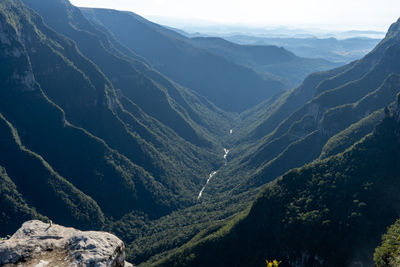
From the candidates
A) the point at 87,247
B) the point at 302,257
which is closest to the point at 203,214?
the point at 302,257

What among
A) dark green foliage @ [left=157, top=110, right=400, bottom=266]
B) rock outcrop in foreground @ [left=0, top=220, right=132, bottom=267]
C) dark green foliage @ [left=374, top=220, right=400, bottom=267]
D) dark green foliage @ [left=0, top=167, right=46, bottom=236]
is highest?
rock outcrop in foreground @ [left=0, top=220, right=132, bottom=267]

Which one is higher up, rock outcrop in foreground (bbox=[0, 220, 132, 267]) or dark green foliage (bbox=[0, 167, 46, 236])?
rock outcrop in foreground (bbox=[0, 220, 132, 267])

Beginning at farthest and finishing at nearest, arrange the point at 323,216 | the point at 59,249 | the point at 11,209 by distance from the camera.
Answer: the point at 11,209 → the point at 323,216 → the point at 59,249

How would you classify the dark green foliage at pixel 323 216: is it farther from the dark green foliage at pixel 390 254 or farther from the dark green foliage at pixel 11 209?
the dark green foliage at pixel 11 209

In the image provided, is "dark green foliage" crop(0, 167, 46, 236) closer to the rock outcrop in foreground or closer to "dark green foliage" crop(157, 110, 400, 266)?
"dark green foliage" crop(157, 110, 400, 266)

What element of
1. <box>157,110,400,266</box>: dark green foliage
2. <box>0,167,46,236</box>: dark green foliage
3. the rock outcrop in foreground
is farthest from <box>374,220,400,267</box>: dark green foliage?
<box>0,167,46,236</box>: dark green foliage

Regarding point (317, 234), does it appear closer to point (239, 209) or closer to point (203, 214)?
point (239, 209)

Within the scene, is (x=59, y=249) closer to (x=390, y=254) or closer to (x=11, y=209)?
(x=390, y=254)

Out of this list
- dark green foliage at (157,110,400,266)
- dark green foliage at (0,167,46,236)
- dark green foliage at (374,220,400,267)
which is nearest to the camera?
dark green foliage at (374,220,400,267)

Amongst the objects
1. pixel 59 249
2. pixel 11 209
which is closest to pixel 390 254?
pixel 59 249
